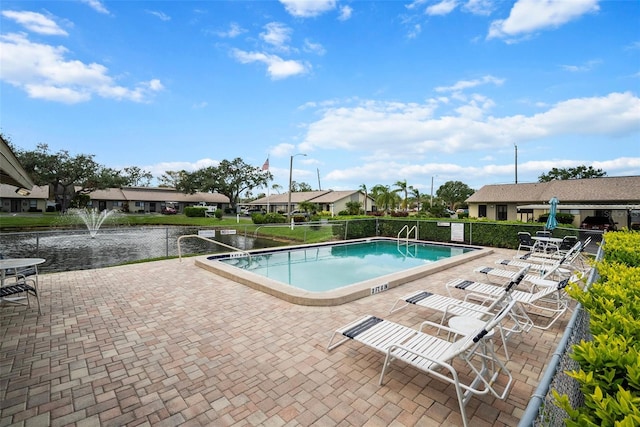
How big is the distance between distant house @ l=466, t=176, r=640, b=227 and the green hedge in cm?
2437

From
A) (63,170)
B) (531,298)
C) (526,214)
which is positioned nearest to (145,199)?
(63,170)

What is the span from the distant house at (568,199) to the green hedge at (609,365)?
80.0 feet

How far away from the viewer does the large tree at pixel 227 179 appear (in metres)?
51.7

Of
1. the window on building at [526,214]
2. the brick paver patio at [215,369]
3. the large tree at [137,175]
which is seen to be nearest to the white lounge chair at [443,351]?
the brick paver patio at [215,369]

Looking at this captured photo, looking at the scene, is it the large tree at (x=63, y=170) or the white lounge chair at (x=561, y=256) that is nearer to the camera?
the white lounge chair at (x=561, y=256)

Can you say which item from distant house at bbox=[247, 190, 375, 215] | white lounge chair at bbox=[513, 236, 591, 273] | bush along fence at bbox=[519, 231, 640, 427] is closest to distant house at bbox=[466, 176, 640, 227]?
white lounge chair at bbox=[513, 236, 591, 273]

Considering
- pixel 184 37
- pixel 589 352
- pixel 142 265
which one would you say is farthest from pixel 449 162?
pixel 589 352

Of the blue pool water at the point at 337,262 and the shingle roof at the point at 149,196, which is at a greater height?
the shingle roof at the point at 149,196

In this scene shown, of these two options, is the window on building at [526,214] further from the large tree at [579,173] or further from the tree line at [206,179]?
the large tree at [579,173]

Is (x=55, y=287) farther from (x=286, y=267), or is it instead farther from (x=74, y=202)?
(x=74, y=202)

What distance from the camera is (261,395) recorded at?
9.83ft

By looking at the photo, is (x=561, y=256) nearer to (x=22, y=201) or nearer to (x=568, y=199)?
(x=568, y=199)

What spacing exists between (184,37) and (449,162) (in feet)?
160

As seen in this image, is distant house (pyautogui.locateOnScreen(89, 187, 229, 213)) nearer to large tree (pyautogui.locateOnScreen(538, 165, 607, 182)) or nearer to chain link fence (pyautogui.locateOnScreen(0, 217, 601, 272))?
chain link fence (pyautogui.locateOnScreen(0, 217, 601, 272))
